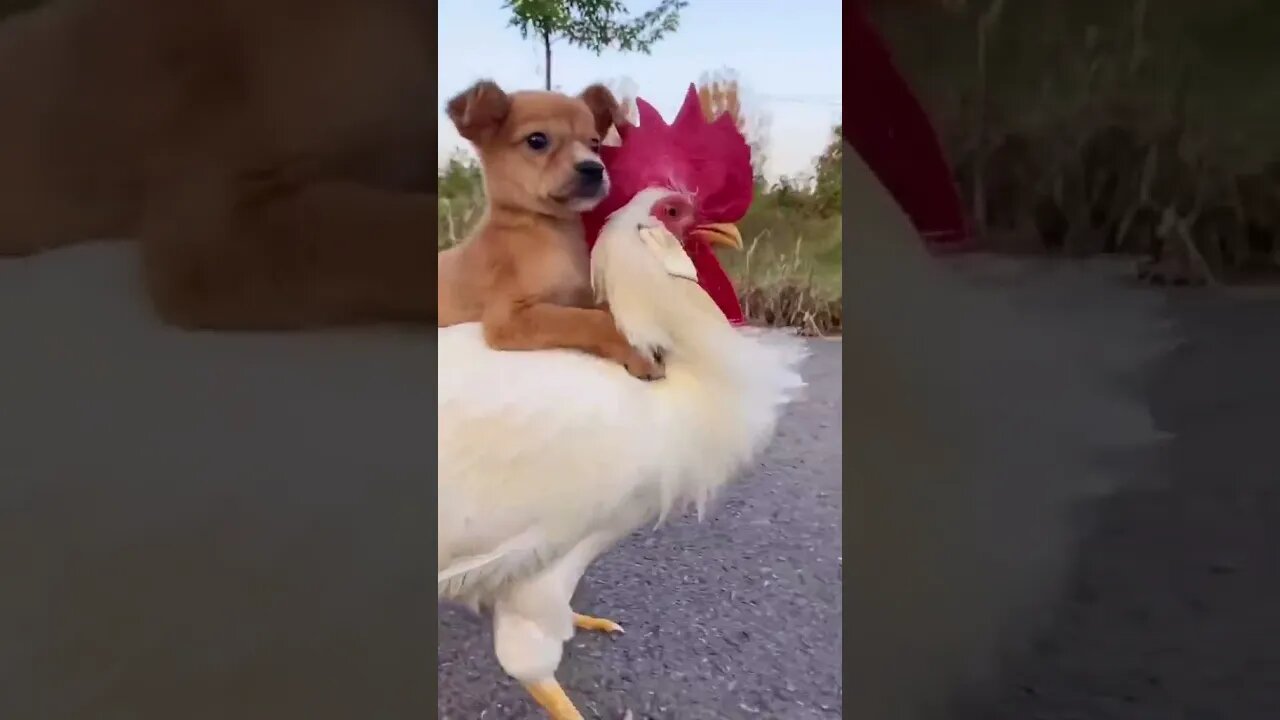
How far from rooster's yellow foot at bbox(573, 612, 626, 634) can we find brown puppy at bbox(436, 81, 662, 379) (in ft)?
0.84

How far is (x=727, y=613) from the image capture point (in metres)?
1.16

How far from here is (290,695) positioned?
3.83 feet

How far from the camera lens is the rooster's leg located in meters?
1.14

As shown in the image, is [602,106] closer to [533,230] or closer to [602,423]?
[533,230]

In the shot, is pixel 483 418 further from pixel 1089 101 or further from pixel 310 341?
pixel 1089 101

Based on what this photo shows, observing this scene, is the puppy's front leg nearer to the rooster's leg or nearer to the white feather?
the white feather

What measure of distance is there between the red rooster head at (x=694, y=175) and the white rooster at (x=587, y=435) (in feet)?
0.04

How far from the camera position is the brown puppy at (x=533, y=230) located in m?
1.14

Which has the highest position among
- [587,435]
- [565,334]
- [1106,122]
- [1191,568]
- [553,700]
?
[1106,122]

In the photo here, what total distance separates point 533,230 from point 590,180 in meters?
0.08

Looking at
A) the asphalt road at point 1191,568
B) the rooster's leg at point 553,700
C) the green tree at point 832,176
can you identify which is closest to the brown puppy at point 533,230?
the green tree at point 832,176

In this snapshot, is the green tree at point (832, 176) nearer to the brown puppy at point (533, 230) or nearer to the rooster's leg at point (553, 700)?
the brown puppy at point (533, 230)

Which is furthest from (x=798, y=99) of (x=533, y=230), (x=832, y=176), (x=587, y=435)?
(x=587, y=435)

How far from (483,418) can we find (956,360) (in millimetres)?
502
